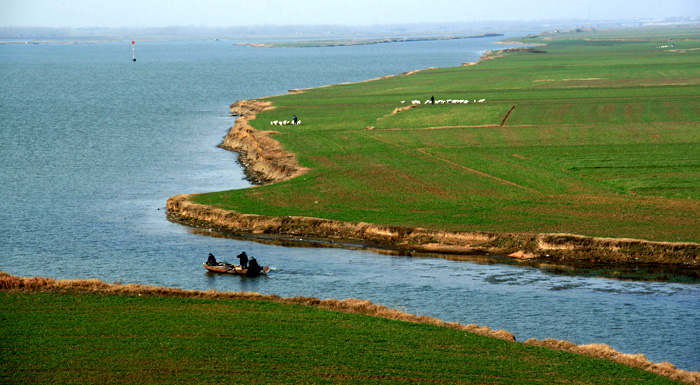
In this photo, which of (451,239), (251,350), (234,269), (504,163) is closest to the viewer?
(251,350)

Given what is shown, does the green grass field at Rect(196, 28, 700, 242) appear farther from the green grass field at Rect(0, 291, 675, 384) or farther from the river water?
the green grass field at Rect(0, 291, 675, 384)

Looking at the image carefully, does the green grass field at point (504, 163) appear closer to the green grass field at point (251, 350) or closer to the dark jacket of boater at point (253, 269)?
the dark jacket of boater at point (253, 269)

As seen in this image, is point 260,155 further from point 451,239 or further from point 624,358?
point 624,358

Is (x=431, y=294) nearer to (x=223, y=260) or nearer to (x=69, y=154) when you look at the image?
(x=223, y=260)

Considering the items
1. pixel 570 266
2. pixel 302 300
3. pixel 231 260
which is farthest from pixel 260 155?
pixel 302 300

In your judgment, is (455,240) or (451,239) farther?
(451,239)

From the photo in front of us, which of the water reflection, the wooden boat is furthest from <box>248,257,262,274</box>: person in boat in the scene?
the water reflection
